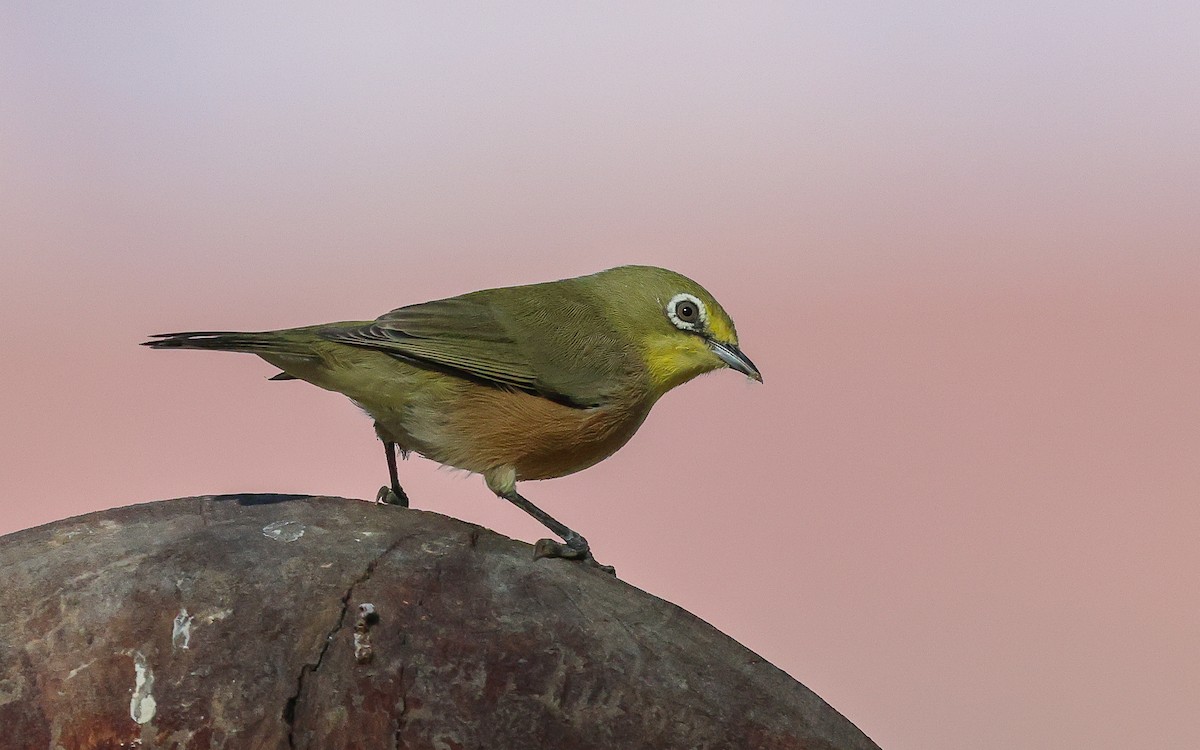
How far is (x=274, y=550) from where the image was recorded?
379cm

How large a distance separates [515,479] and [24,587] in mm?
2259

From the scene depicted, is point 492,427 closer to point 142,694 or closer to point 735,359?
point 735,359

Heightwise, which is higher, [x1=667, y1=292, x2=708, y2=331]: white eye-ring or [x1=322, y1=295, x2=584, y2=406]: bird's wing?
[x1=667, y1=292, x2=708, y2=331]: white eye-ring

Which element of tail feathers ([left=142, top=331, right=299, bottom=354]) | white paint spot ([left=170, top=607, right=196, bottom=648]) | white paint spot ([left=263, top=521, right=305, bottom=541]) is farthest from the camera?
tail feathers ([left=142, top=331, right=299, bottom=354])

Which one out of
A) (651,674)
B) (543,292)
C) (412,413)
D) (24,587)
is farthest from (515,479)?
(24,587)

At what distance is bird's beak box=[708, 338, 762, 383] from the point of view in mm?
5629

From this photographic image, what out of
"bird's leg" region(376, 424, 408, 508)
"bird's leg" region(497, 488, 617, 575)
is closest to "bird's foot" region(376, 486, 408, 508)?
"bird's leg" region(376, 424, 408, 508)

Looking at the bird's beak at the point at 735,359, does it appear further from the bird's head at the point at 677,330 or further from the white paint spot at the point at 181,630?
the white paint spot at the point at 181,630

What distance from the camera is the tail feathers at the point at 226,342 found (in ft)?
15.6

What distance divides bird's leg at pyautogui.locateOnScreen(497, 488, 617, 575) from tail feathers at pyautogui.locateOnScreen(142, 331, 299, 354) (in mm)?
1259

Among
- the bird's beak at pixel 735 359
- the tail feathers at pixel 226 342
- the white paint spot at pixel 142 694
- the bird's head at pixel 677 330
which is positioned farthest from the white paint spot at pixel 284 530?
the bird's beak at pixel 735 359

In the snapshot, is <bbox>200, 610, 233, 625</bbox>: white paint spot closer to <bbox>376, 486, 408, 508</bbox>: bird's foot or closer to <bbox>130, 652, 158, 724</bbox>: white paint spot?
<bbox>130, 652, 158, 724</bbox>: white paint spot

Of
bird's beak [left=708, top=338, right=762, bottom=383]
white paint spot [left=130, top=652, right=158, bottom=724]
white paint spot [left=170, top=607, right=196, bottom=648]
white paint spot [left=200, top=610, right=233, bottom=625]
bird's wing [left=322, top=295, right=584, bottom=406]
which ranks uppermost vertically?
bird's beak [left=708, top=338, right=762, bottom=383]

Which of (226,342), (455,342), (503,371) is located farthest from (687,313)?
(226,342)
